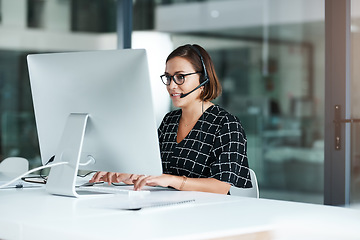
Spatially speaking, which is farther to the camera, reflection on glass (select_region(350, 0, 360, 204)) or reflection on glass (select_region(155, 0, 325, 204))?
reflection on glass (select_region(155, 0, 325, 204))

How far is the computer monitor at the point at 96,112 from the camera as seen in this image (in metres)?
1.97

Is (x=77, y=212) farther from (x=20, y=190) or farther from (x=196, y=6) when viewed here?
(x=196, y=6)

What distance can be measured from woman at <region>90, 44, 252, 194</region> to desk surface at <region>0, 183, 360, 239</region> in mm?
471

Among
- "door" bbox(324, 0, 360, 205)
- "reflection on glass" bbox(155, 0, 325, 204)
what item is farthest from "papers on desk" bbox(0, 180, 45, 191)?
"reflection on glass" bbox(155, 0, 325, 204)

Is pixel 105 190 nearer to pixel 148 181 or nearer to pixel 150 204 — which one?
pixel 148 181

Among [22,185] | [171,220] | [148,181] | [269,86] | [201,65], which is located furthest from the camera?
[269,86]

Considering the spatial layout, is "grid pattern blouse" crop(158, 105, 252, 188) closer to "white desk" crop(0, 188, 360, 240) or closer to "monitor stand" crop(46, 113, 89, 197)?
"white desk" crop(0, 188, 360, 240)

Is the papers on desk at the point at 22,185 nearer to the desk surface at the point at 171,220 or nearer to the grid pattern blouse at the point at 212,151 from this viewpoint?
the desk surface at the point at 171,220

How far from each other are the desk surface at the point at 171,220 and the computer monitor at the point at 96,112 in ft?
0.53

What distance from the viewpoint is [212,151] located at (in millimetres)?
2656

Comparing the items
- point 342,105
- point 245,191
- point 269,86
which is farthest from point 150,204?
point 269,86

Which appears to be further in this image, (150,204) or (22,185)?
(22,185)

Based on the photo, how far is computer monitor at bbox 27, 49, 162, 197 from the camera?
6.46 ft

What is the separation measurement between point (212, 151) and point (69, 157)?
0.81 metres
